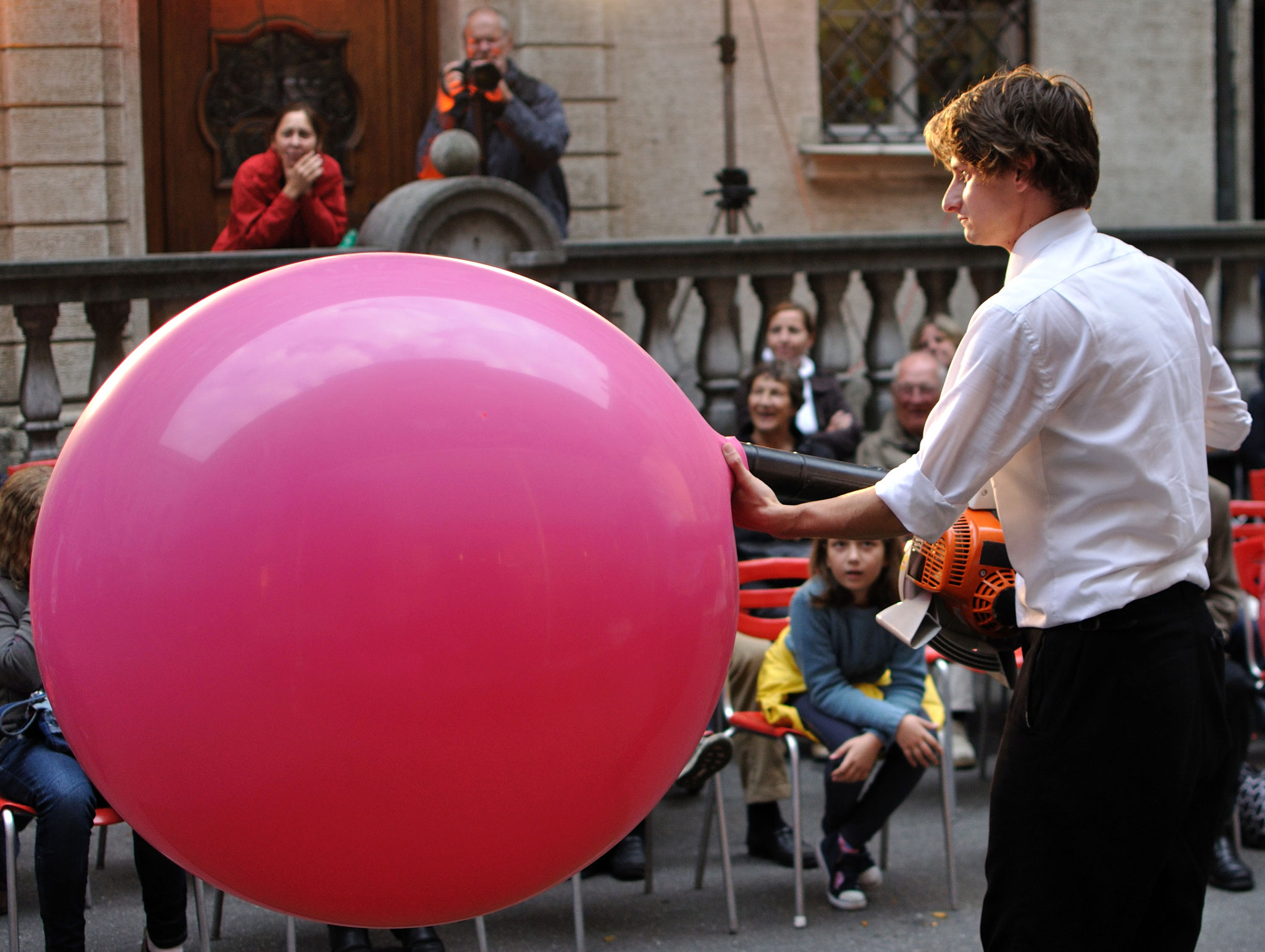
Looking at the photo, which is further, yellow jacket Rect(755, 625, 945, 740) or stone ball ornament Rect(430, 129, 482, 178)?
stone ball ornament Rect(430, 129, 482, 178)

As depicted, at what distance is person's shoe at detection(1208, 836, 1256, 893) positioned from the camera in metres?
4.30

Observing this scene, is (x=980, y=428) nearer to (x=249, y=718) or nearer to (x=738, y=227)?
(x=249, y=718)

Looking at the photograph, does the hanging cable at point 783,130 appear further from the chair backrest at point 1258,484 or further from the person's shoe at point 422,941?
the person's shoe at point 422,941

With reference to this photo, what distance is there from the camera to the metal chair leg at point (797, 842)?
409 cm

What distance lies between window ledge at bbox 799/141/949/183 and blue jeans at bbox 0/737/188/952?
21.5 feet

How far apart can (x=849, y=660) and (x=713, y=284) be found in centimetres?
246

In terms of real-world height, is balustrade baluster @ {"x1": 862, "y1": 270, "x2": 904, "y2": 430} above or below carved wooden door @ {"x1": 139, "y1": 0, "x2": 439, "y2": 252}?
below

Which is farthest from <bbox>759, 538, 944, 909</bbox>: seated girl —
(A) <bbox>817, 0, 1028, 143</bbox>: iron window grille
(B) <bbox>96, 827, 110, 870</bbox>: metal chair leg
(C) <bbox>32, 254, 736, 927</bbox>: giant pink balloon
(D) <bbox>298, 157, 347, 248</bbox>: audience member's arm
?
(A) <bbox>817, 0, 1028, 143</bbox>: iron window grille

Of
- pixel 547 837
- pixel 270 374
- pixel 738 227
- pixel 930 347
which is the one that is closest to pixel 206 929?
pixel 547 837

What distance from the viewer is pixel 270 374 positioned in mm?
1756

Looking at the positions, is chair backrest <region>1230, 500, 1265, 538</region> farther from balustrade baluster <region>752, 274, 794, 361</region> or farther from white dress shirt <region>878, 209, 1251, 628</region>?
white dress shirt <region>878, 209, 1251, 628</region>

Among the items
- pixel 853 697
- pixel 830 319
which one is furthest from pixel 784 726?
pixel 830 319

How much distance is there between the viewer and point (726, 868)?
4070 millimetres

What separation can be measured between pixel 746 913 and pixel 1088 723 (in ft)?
7.00
